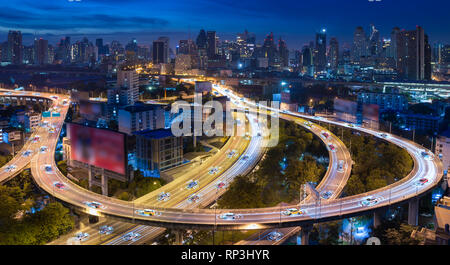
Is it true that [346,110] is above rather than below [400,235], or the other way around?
above

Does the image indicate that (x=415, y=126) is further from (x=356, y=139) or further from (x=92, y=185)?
(x=92, y=185)

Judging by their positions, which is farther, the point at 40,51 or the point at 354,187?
the point at 40,51

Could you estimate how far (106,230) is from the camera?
4.79 m

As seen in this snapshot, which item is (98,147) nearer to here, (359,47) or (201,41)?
(201,41)

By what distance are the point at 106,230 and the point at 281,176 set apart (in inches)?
126

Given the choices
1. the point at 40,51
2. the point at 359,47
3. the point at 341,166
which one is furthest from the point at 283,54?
the point at 341,166

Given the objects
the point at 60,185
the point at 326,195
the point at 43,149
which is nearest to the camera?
the point at 326,195

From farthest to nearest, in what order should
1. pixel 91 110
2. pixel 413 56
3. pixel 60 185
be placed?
pixel 413 56 < pixel 91 110 < pixel 60 185

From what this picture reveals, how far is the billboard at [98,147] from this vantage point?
549cm

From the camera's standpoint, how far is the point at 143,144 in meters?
6.81

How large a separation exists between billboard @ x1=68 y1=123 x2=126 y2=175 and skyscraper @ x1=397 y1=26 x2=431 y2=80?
18.9 metres

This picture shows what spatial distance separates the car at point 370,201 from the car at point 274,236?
119 cm

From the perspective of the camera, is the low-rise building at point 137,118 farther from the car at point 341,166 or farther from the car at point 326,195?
the car at point 326,195

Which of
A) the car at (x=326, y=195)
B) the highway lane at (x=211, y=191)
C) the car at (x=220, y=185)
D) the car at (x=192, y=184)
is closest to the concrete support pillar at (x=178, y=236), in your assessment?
the highway lane at (x=211, y=191)
